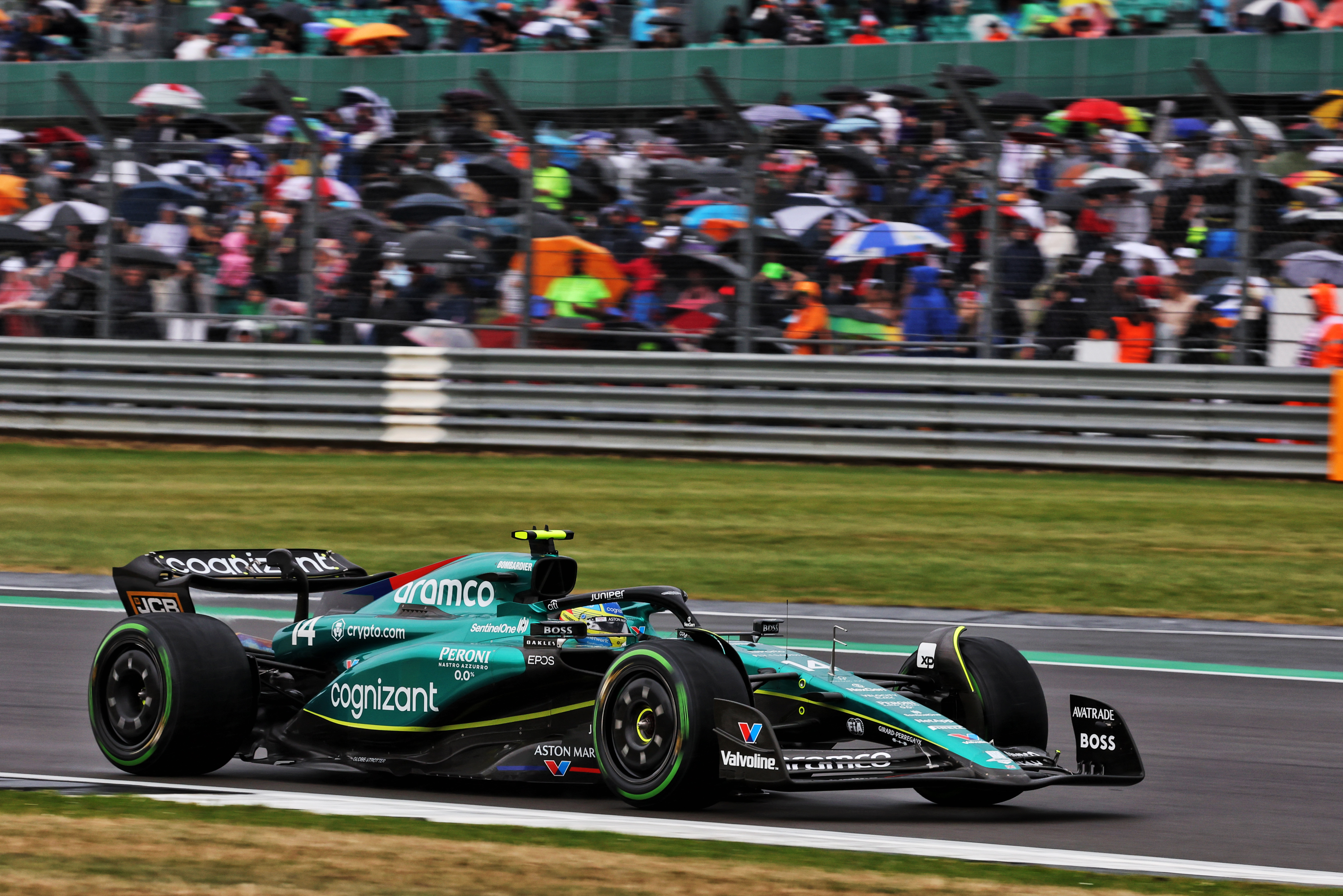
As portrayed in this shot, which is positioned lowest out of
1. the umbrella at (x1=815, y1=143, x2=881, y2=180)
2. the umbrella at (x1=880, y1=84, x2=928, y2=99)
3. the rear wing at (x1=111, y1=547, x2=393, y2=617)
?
the rear wing at (x1=111, y1=547, x2=393, y2=617)

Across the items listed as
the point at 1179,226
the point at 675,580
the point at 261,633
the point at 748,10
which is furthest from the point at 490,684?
the point at 748,10

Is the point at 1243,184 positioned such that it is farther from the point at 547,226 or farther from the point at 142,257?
the point at 142,257

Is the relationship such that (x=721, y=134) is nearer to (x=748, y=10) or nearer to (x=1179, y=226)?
(x=1179, y=226)

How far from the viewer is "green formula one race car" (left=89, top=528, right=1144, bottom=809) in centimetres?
527

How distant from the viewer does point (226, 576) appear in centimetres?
676

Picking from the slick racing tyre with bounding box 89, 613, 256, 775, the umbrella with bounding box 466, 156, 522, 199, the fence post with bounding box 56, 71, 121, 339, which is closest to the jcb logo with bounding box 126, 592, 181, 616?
the slick racing tyre with bounding box 89, 613, 256, 775

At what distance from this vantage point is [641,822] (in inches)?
204

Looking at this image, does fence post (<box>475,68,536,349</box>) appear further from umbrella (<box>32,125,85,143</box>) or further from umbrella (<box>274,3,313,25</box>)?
umbrella (<box>274,3,313,25</box>)

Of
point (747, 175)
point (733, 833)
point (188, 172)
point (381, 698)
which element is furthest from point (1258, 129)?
point (733, 833)

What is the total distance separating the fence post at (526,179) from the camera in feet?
50.8

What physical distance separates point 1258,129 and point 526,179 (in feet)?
20.0

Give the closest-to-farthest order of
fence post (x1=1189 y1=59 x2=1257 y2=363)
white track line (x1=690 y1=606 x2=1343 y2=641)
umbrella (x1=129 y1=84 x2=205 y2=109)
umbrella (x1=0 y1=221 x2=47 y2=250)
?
white track line (x1=690 y1=606 x2=1343 y2=641) < fence post (x1=1189 y1=59 x2=1257 y2=363) < umbrella (x1=0 y1=221 x2=47 y2=250) < umbrella (x1=129 y1=84 x2=205 y2=109)

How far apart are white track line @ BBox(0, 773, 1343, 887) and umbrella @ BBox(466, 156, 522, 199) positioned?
10.5 m

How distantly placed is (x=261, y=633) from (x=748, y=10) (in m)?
15.1
